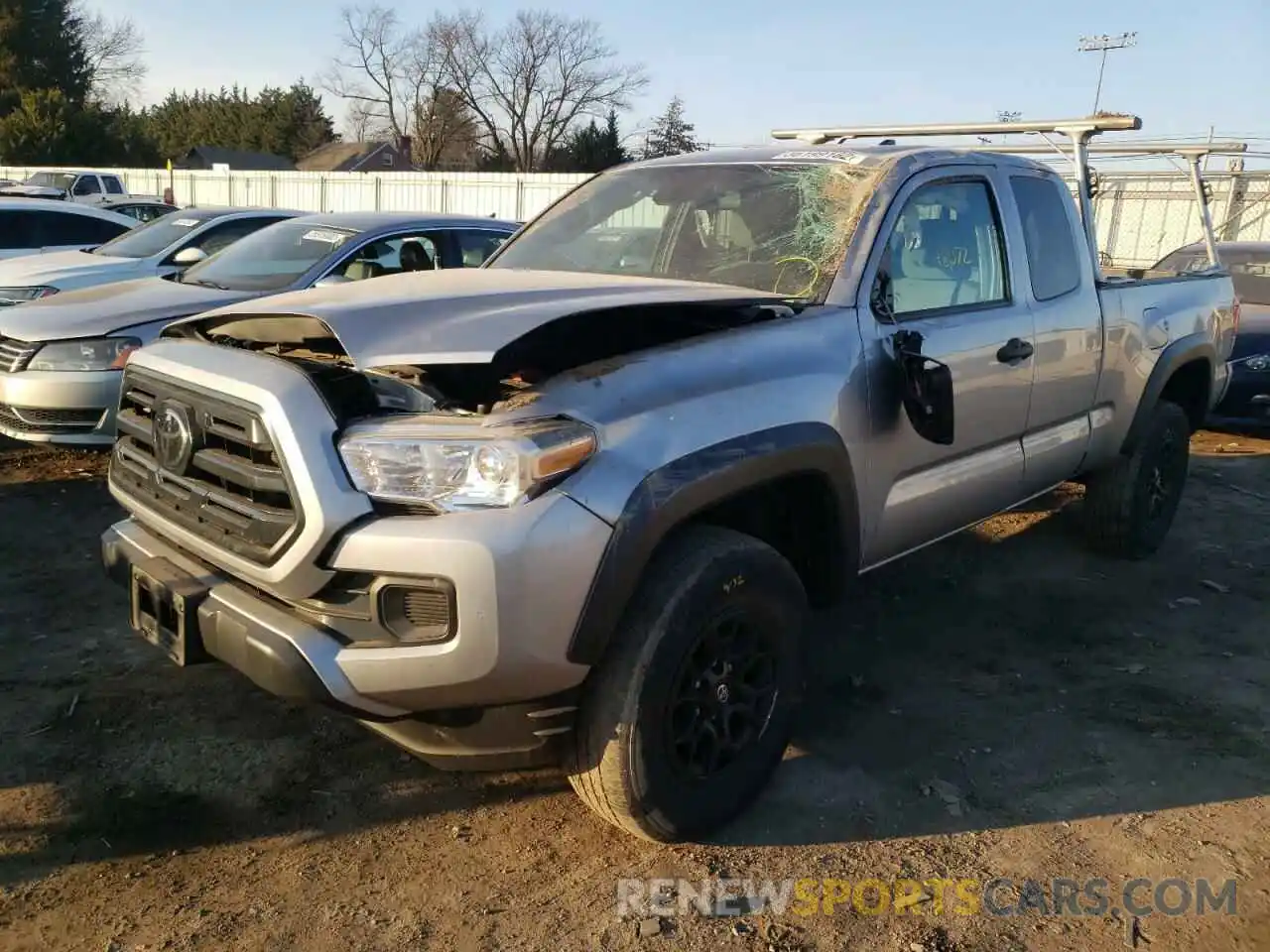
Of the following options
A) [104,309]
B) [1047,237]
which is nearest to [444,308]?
[1047,237]

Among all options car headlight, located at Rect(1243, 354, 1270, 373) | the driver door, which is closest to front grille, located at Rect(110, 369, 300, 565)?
the driver door

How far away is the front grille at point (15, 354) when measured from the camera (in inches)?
218

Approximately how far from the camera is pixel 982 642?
4434 mm

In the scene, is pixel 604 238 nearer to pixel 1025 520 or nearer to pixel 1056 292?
pixel 1056 292

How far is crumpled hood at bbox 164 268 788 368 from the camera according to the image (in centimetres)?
251

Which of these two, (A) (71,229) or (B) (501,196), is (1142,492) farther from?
(B) (501,196)

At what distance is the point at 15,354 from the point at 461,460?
443 centimetres

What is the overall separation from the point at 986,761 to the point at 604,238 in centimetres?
238

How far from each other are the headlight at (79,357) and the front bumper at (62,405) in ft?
0.11

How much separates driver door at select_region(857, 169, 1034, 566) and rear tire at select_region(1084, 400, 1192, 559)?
4.31 feet

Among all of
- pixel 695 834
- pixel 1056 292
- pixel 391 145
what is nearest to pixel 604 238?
pixel 1056 292

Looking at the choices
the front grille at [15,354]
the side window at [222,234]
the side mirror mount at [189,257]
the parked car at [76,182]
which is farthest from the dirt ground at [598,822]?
the parked car at [76,182]

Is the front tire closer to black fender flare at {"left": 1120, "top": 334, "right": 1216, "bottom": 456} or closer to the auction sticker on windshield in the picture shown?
black fender flare at {"left": 1120, "top": 334, "right": 1216, "bottom": 456}

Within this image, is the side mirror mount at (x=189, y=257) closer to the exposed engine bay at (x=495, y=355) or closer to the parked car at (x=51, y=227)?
the parked car at (x=51, y=227)
